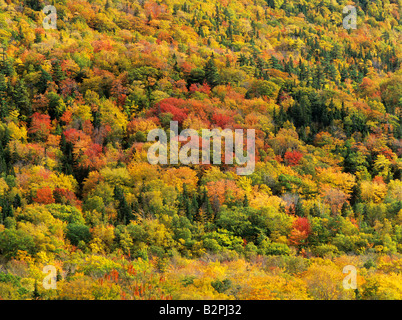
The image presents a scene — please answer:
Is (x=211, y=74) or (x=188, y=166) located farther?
(x=211, y=74)

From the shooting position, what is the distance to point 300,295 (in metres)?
41.7

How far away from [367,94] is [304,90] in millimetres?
18013

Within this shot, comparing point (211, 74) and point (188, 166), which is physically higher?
point (211, 74)

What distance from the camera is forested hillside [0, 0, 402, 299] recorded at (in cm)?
4862

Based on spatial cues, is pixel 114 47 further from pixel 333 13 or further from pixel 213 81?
pixel 333 13

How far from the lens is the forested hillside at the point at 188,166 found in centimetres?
4862

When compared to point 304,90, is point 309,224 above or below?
below

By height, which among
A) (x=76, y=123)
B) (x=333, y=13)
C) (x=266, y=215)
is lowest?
(x=266, y=215)

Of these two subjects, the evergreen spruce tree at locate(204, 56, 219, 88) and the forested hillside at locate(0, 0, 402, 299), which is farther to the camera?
the evergreen spruce tree at locate(204, 56, 219, 88)

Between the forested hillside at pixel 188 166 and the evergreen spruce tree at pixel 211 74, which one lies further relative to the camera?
the evergreen spruce tree at pixel 211 74

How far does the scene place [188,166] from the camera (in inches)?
3209

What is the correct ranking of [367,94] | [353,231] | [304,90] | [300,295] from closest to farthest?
[300,295], [353,231], [304,90], [367,94]
